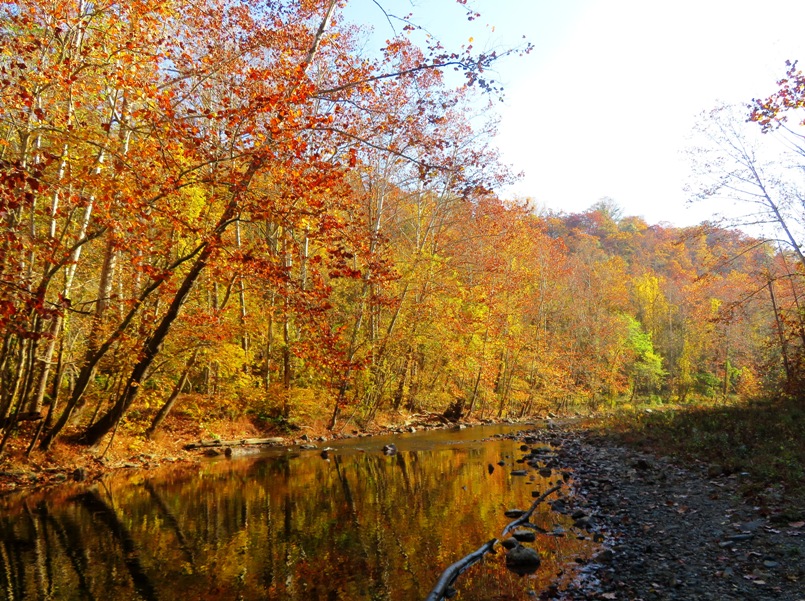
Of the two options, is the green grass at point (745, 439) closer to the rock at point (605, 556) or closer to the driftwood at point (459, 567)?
the rock at point (605, 556)

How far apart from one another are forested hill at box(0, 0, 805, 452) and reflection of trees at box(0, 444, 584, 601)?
285 centimetres

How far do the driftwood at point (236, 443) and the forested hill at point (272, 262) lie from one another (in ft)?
4.49

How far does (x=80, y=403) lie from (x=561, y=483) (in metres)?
12.1

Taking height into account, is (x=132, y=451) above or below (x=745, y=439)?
below

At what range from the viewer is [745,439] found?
1134cm

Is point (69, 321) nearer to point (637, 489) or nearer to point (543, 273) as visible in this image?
point (637, 489)

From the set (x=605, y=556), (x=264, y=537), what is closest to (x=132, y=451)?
(x=264, y=537)

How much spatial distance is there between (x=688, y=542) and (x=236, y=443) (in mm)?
14922

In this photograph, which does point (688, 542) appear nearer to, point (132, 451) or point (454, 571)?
point (454, 571)

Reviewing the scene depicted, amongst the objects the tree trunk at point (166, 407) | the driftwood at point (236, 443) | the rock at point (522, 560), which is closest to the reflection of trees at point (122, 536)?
the rock at point (522, 560)

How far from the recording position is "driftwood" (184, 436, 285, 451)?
1686 centimetres

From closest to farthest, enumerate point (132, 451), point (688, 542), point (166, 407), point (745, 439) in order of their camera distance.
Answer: point (688, 542)
point (745, 439)
point (132, 451)
point (166, 407)

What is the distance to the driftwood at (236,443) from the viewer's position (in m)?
16.9

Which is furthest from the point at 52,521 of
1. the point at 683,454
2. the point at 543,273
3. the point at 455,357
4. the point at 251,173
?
the point at 543,273
